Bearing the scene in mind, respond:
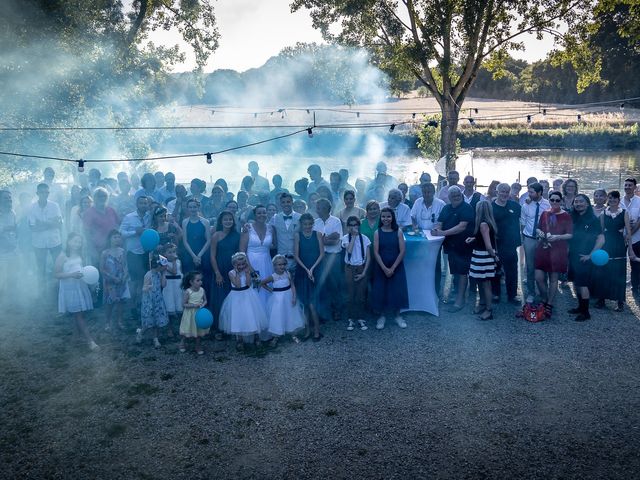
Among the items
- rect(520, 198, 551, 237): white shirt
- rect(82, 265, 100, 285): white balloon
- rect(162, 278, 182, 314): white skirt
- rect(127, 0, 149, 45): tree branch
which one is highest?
rect(127, 0, 149, 45): tree branch

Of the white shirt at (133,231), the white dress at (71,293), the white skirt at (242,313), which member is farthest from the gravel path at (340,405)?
the white shirt at (133,231)

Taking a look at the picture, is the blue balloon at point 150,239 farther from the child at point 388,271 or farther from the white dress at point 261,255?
the child at point 388,271

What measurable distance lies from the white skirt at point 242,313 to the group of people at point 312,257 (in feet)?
0.05

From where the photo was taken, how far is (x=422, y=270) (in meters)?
7.55

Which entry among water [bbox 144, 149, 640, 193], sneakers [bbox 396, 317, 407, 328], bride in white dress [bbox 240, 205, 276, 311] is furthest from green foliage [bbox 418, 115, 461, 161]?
bride in white dress [bbox 240, 205, 276, 311]

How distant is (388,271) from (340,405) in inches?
96.0

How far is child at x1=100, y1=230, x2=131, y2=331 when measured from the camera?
22.5 feet

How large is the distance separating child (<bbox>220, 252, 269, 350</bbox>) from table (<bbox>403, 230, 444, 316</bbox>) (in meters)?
2.41

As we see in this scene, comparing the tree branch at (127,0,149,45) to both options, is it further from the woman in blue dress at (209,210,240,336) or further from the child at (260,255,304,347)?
the child at (260,255,304,347)

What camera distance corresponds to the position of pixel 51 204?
8.73 metres

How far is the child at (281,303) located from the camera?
664 centimetres

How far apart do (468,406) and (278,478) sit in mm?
2123

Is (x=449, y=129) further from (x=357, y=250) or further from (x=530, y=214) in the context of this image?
(x=357, y=250)

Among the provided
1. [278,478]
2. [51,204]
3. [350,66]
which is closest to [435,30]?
[350,66]
